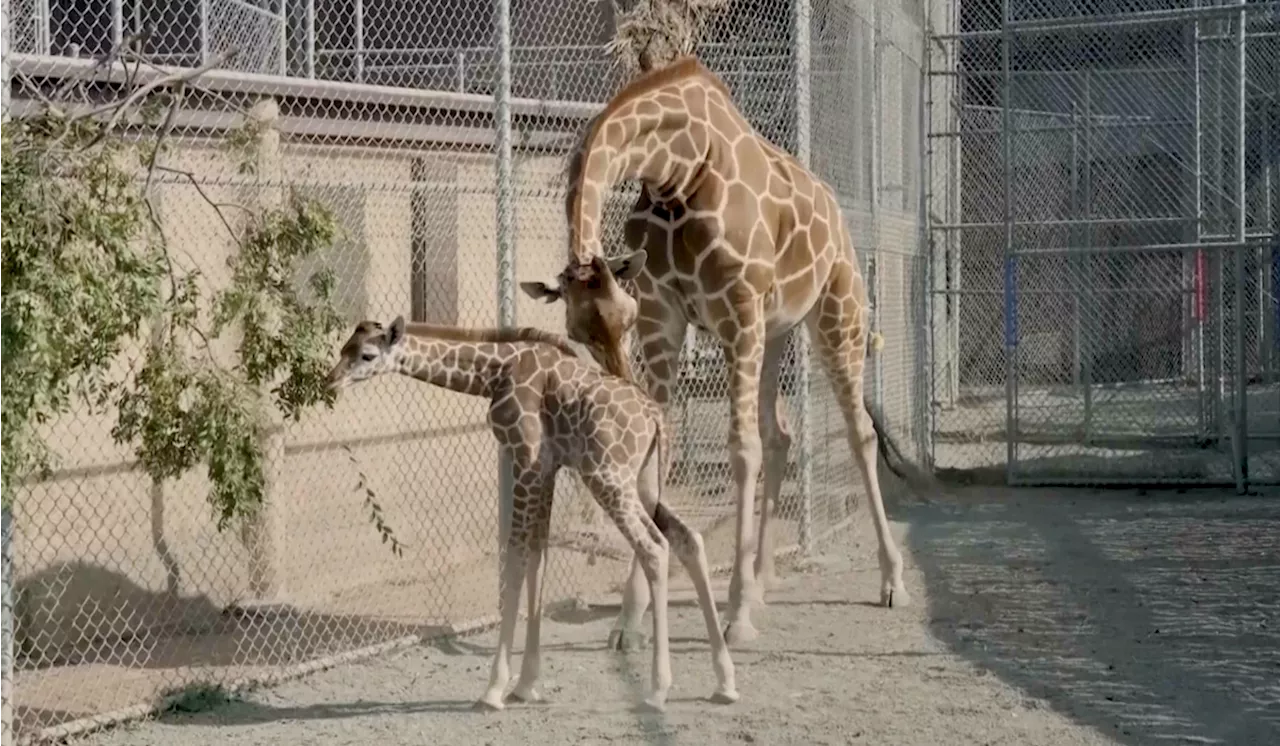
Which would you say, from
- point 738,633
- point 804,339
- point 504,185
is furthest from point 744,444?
point 804,339

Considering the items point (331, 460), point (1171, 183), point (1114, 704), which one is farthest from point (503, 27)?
point (1171, 183)

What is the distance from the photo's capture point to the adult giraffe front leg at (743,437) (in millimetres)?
7469

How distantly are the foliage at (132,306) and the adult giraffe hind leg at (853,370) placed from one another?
3.19 meters

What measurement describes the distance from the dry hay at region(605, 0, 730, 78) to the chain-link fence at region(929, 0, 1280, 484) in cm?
241

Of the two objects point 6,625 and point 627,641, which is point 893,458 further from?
point 6,625

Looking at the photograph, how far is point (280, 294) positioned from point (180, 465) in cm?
71

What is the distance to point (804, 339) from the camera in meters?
9.85

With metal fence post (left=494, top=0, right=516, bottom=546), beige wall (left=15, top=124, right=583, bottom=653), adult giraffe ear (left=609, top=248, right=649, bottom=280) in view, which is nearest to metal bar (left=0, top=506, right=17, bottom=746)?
beige wall (left=15, top=124, right=583, bottom=653)

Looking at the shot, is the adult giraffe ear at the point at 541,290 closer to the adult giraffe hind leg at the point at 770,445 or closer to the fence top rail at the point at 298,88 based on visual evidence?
the fence top rail at the point at 298,88

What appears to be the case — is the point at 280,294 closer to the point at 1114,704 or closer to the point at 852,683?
the point at 852,683

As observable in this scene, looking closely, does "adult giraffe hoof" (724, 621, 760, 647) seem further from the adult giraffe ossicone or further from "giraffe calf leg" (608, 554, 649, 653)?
"giraffe calf leg" (608, 554, 649, 653)

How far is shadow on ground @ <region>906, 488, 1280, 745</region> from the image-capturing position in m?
6.33

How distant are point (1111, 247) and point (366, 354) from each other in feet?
26.5

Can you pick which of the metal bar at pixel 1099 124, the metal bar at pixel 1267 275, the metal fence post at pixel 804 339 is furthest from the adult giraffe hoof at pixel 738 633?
the metal bar at pixel 1267 275
